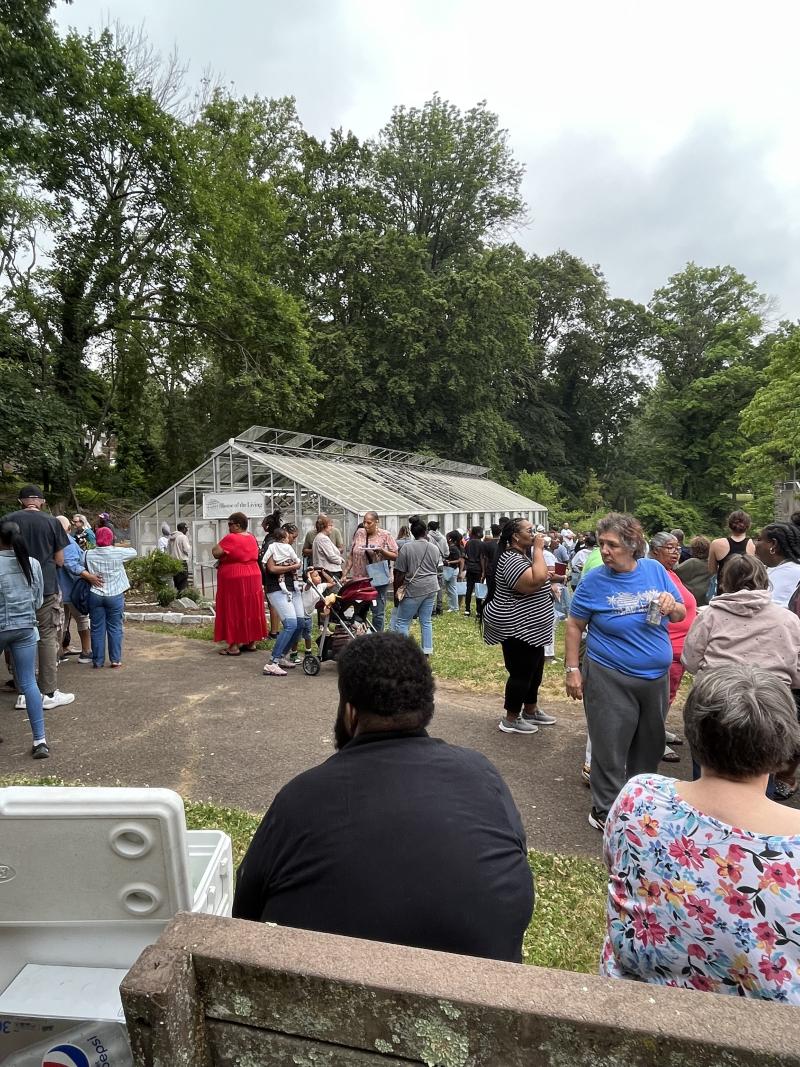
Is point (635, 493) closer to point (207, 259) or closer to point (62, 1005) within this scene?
point (207, 259)

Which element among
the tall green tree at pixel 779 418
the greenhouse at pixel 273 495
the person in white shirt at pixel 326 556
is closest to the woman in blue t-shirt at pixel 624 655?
the person in white shirt at pixel 326 556

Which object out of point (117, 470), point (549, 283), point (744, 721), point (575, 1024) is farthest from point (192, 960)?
point (549, 283)

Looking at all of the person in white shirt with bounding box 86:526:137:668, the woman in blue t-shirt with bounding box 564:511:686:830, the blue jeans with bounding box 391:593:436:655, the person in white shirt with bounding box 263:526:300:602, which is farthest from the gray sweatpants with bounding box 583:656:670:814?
the person in white shirt with bounding box 86:526:137:668

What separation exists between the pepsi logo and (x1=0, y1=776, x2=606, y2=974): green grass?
171 centimetres

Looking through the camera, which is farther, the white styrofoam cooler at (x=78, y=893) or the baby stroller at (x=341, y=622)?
the baby stroller at (x=341, y=622)

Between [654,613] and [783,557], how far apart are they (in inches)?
73.9

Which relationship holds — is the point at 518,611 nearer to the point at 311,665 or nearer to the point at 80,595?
the point at 311,665

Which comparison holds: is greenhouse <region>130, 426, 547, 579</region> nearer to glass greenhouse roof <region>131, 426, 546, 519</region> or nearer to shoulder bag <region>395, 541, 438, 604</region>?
glass greenhouse roof <region>131, 426, 546, 519</region>

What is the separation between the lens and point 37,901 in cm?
139

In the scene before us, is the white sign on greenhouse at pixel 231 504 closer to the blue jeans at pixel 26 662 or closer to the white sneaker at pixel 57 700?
the white sneaker at pixel 57 700

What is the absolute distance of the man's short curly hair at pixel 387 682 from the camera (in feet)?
6.22

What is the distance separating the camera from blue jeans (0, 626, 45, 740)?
491 centimetres

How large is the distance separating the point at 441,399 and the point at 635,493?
21.5 m

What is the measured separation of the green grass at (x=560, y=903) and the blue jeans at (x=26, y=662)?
5.58ft
